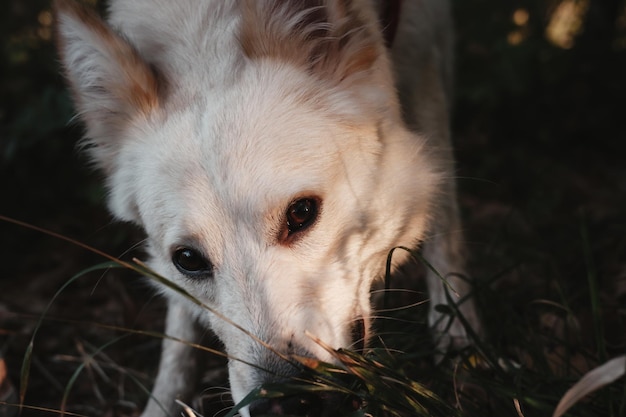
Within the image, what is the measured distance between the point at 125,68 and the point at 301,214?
2.62ft

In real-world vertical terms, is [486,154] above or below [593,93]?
below

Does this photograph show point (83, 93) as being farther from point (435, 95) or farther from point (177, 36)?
point (435, 95)

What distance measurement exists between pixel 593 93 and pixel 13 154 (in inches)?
157

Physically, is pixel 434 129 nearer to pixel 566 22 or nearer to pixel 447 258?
pixel 447 258

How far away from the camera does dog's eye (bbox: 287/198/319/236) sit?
84.6 inches

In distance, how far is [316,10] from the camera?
2.29 m

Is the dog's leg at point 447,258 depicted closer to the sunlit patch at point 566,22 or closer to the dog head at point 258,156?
the dog head at point 258,156

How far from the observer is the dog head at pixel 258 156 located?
2088mm

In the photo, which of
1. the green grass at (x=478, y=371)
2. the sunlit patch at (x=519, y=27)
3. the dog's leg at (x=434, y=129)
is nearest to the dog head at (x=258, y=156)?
the green grass at (x=478, y=371)

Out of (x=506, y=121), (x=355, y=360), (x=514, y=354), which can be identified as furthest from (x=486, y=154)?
(x=355, y=360)

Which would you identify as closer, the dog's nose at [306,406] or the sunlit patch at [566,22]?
the dog's nose at [306,406]

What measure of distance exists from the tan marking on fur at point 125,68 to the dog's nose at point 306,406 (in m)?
1.09

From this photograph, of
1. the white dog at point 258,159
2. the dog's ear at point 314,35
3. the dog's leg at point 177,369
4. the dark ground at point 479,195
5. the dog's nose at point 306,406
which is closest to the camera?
the dog's nose at point 306,406

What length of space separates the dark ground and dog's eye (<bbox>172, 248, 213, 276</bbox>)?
2.26 feet
